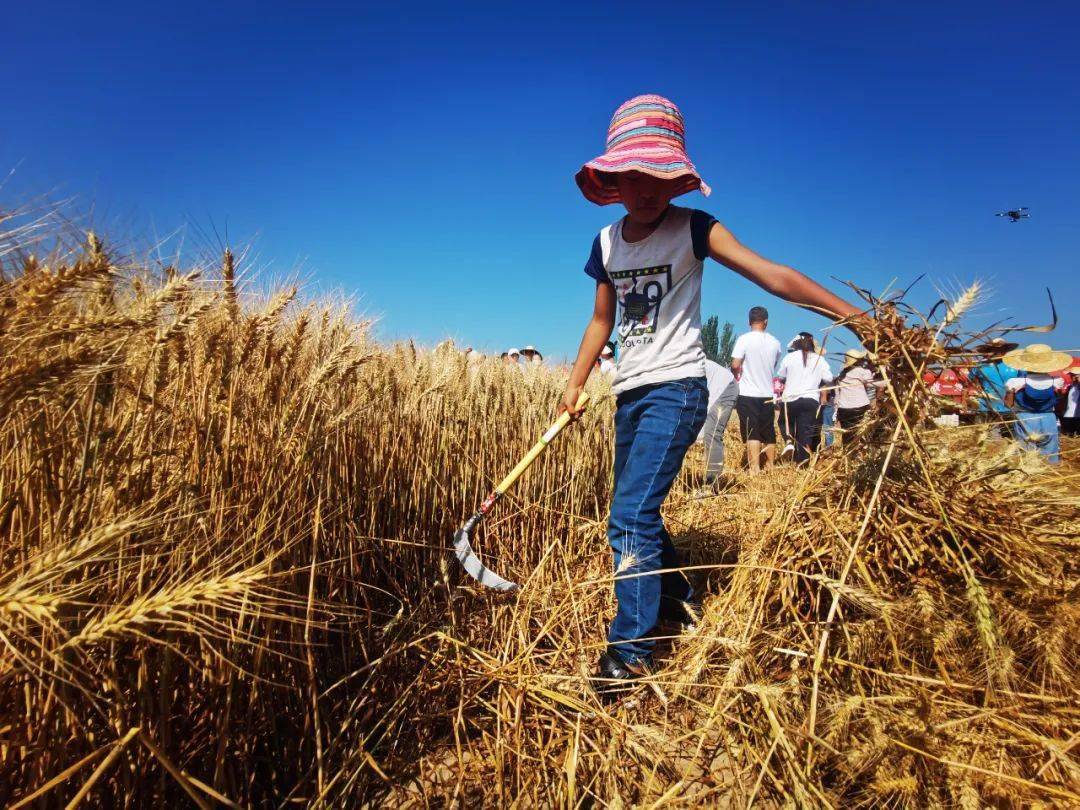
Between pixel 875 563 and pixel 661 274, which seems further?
pixel 661 274

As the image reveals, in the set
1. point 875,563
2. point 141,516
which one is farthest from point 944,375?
point 141,516

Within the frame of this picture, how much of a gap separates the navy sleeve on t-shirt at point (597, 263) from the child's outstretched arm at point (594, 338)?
31 millimetres

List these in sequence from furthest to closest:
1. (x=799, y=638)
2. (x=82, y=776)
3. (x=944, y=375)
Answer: (x=799, y=638)
(x=944, y=375)
(x=82, y=776)

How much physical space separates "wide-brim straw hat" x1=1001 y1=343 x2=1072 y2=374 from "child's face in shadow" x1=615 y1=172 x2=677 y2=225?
1.15m

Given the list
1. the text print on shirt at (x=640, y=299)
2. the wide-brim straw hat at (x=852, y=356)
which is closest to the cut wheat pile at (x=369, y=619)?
the wide-brim straw hat at (x=852, y=356)

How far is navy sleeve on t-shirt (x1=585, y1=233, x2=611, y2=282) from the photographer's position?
2.23 m

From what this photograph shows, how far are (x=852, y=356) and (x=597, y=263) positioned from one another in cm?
109

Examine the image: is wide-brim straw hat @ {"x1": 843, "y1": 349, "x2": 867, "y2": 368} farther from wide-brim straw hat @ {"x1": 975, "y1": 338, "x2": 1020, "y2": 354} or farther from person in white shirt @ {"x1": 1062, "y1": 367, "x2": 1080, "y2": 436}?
person in white shirt @ {"x1": 1062, "y1": 367, "x2": 1080, "y2": 436}

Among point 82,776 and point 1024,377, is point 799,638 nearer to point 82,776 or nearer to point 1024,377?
point 82,776

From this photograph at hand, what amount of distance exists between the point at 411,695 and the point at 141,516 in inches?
41.8

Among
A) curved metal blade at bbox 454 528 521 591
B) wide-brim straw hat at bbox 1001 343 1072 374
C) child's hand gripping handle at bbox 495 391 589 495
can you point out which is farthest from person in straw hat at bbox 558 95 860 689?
wide-brim straw hat at bbox 1001 343 1072 374

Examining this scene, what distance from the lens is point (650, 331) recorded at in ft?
6.64

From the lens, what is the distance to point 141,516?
1.12 metres

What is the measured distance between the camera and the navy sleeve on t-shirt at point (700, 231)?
73.5 inches
